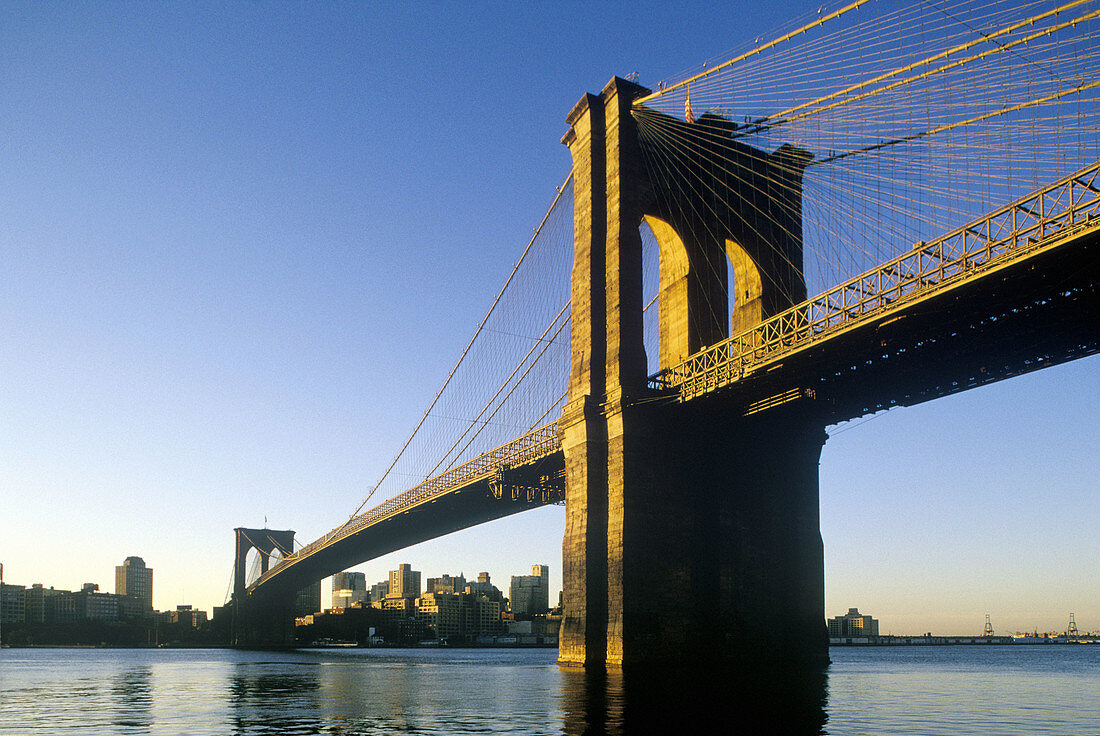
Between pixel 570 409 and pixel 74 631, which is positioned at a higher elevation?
pixel 570 409

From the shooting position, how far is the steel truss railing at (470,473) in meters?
53.7

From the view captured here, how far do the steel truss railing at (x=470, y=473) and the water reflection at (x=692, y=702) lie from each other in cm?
1389

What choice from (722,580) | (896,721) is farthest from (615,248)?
(896,721)

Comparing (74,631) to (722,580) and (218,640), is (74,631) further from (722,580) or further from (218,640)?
(722,580)

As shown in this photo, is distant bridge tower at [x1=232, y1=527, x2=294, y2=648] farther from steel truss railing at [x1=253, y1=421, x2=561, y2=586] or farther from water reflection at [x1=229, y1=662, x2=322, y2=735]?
water reflection at [x1=229, y1=662, x2=322, y2=735]

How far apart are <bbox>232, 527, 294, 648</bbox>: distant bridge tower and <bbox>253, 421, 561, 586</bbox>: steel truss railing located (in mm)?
50224

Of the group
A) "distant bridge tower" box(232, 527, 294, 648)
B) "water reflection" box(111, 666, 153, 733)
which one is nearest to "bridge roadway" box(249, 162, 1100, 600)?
"water reflection" box(111, 666, 153, 733)

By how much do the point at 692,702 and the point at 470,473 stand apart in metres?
34.9

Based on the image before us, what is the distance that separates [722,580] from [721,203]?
18736mm

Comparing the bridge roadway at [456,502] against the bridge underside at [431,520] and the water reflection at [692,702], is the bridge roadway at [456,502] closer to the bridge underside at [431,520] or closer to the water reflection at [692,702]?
the bridge underside at [431,520]

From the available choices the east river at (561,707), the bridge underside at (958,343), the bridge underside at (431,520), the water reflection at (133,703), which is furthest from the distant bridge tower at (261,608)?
the bridge underside at (958,343)

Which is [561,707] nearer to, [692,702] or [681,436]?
[692,702]

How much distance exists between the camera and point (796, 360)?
3803 centimetres

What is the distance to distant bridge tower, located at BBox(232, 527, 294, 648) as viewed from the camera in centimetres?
13712
